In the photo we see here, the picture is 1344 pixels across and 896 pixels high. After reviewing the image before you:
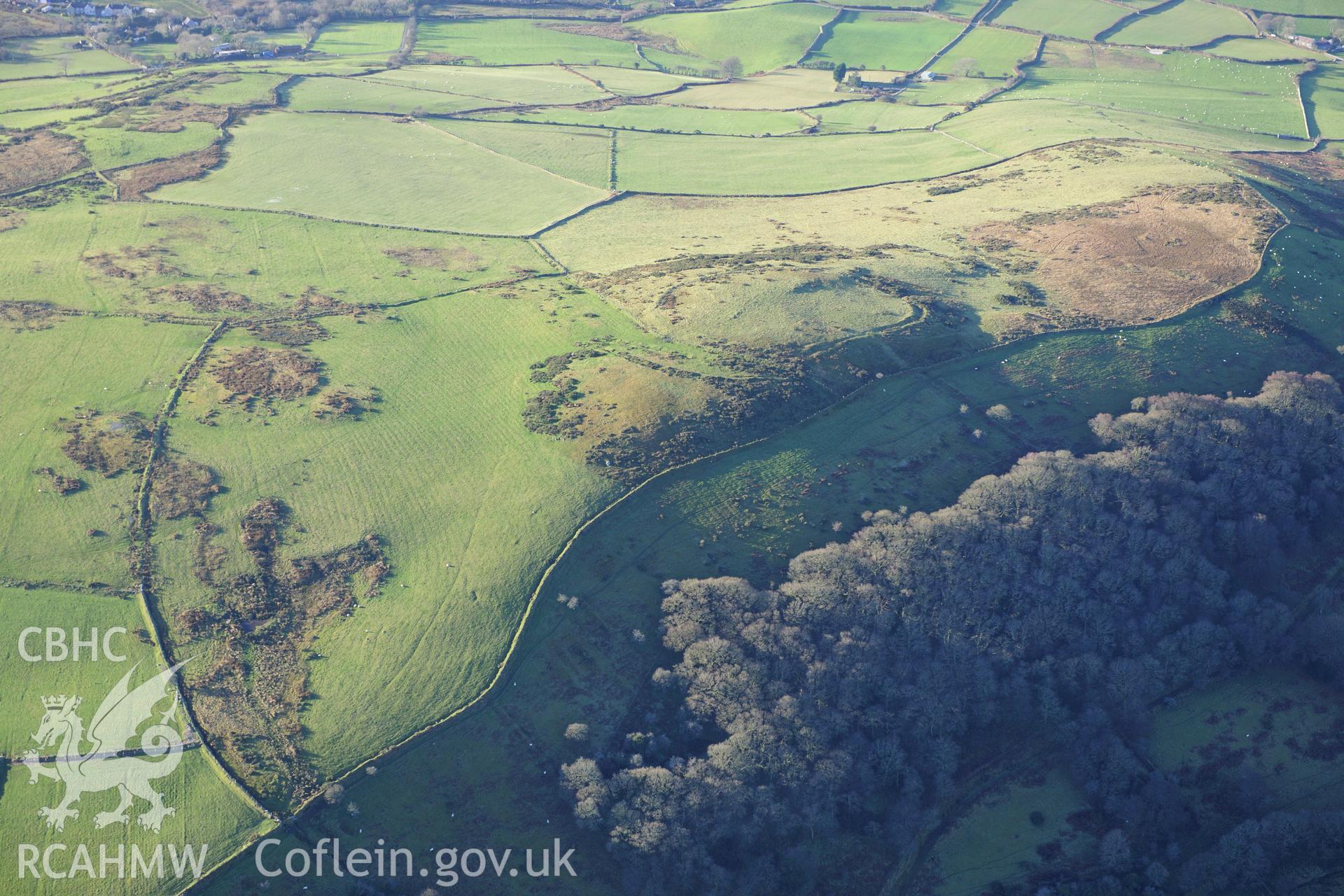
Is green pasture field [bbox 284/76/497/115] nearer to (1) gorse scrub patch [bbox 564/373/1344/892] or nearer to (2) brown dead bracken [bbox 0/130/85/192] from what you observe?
(2) brown dead bracken [bbox 0/130/85/192]

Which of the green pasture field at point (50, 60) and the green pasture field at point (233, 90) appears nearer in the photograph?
the green pasture field at point (233, 90)

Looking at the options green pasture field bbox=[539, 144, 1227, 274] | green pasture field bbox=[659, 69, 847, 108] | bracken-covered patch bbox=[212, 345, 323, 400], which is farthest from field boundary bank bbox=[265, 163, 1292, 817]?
green pasture field bbox=[659, 69, 847, 108]

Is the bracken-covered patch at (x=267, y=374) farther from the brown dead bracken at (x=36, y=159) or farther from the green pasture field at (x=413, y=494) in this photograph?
the brown dead bracken at (x=36, y=159)

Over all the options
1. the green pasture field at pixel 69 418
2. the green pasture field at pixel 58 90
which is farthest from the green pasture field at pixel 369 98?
the green pasture field at pixel 69 418

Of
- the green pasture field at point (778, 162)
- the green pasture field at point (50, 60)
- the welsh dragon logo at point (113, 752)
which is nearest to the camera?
the welsh dragon logo at point (113, 752)

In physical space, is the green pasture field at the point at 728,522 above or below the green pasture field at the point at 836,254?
below
